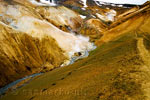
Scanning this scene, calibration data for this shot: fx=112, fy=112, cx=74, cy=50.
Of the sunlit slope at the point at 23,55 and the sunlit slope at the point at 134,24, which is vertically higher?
the sunlit slope at the point at 134,24

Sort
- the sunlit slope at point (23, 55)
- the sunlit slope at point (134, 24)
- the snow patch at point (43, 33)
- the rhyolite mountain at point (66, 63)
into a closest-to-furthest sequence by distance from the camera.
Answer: the rhyolite mountain at point (66, 63), the sunlit slope at point (23, 55), the snow patch at point (43, 33), the sunlit slope at point (134, 24)

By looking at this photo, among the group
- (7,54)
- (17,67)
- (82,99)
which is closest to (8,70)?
(17,67)

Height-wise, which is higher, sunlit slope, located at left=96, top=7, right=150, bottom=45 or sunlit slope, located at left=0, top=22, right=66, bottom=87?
sunlit slope, located at left=96, top=7, right=150, bottom=45

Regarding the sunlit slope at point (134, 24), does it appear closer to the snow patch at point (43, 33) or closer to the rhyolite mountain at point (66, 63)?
the rhyolite mountain at point (66, 63)

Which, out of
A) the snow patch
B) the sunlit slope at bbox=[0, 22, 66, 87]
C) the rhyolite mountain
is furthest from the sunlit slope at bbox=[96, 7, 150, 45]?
the sunlit slope at bbox=[0, 22, 66, 87]

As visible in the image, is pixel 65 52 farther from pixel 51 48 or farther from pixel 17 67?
pixel 17 67

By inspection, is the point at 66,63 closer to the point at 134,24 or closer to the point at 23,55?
the point at 23,55

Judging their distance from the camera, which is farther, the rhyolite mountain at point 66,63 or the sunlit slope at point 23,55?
the sunlit slope at point 23,55

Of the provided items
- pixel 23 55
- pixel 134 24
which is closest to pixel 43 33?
pixel 23 55

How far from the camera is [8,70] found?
51.9 feet

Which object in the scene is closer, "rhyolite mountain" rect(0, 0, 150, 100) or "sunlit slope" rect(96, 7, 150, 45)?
"rhyolite mountain" rect(0, 0, 150, 100)

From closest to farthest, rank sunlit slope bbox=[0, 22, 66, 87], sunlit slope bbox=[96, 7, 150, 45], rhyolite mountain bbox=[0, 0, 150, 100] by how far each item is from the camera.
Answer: rhyolite mountain bbox=[0, 0, 150, 100], sunlit slope bbox=[0, 22, 66, 87], sunlit slope bbox=[96, 7, 150, 45]

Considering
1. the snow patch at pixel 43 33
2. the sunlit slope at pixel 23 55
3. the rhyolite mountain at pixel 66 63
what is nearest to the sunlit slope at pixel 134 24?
the rhyolite mountain at pixel 66 63

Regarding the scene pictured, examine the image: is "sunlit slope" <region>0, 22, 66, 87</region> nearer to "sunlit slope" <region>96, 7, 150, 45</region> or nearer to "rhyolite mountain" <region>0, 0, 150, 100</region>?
"rhyolite mountain" <region>0, 0, 150, 100</region>
